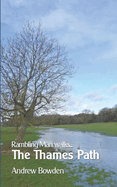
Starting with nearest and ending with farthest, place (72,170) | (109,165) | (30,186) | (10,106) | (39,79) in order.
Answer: (30,186) → (72,170) → (109,165) → (10,106) → (39,79)

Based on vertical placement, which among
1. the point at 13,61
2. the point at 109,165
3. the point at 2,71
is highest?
the point at 13,61

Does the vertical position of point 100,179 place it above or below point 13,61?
below

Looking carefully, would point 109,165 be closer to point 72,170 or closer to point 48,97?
point 72,170

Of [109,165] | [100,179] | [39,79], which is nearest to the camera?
[100,179]

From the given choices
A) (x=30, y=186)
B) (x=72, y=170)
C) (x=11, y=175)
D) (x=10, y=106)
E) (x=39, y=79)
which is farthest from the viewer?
(x=39, y=79)

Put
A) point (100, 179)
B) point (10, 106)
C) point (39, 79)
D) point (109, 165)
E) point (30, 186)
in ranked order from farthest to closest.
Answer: point (39, 79), point (10, 106), point (109, 165), point (100, 179), point (30, 186)

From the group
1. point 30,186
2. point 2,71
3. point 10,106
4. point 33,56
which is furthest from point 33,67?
point 30,186

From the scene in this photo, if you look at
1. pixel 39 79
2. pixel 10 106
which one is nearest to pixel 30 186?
pixel 10 106

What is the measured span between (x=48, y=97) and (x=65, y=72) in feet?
13.4

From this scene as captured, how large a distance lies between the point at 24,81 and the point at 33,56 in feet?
11.8

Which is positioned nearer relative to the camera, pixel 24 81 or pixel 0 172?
pixel 0 172

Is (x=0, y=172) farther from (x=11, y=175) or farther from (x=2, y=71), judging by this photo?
(x=2, y=71)

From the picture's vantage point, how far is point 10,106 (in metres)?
16.9

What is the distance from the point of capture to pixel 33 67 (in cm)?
1809
